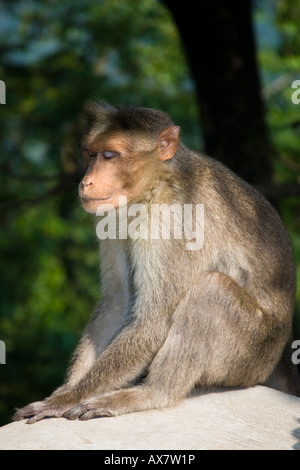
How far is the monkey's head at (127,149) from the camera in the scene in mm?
4477

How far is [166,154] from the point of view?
4582mm

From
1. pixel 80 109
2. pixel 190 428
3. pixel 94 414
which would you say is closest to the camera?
pixel 190 428

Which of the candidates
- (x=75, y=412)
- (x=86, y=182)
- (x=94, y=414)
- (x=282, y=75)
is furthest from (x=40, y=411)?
(x=282, y=75)

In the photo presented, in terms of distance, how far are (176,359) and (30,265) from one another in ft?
21.2

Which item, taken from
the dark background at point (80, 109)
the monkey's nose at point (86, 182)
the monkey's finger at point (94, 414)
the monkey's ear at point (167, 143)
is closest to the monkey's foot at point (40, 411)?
the monkey's finger at point (94, 414)

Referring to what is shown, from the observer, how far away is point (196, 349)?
4367 millimetres

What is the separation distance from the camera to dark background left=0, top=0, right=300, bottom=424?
8.09m

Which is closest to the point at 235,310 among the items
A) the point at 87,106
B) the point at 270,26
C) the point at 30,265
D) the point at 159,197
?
the point at 159,197

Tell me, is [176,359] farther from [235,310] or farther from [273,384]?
[273,384]

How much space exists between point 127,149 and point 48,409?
1.58m

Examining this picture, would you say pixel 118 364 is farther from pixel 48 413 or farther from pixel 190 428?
pixel 190 428

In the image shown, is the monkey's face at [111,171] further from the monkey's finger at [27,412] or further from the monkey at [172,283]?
the monkey's finger at [27,412]

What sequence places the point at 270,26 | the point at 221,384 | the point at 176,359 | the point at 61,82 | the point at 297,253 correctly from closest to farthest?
the point at 176,359, the point at 221,384, the point at 61,82, the point at 297,253, the point at 270,26

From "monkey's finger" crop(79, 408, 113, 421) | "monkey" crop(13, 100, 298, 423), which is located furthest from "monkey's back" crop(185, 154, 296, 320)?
"monkey's finger" crop(79, 408, 113, 421)
